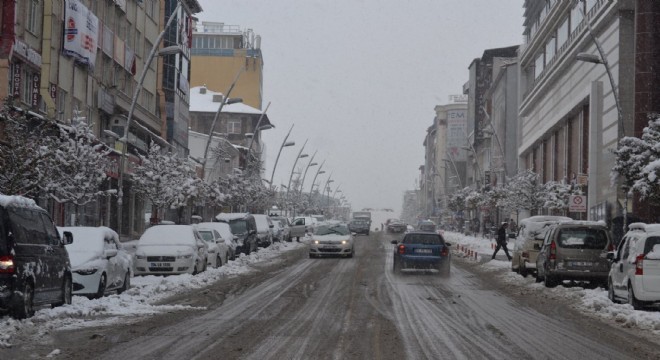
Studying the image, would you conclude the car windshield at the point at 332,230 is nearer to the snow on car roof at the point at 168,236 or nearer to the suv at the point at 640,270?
the snow on car roof at the point at 168,236

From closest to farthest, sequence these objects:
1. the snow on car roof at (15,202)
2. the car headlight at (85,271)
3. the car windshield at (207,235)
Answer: the snow on car roof at (15,202), the car headlight at (85,271), the car windshield at (207,235)

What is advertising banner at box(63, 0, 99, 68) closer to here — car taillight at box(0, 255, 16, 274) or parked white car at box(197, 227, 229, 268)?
parked white car at box(197, 227, 229, 268)

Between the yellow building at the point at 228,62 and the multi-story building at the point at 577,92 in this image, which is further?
the yellow building at the point at 228,62

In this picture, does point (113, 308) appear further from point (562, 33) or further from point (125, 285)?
point (562, 33)

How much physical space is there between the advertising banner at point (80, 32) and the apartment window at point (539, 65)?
43.7 metres

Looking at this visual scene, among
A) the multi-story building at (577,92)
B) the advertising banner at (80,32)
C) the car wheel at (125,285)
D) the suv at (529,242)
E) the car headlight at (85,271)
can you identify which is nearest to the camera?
the car headlight at (85,271)

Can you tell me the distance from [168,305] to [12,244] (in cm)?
460

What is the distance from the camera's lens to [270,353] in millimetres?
10922

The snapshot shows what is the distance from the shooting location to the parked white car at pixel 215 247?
3053cm

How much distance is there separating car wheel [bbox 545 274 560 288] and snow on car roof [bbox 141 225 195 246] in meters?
9.77

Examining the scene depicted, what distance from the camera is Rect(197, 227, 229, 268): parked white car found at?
3053 cm

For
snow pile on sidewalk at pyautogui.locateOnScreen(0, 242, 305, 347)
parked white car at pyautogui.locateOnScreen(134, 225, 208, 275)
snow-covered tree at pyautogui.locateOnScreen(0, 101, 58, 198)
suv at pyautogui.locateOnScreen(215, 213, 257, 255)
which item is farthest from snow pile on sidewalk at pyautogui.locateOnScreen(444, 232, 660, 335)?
suv at pyautogui.locateOnScreen(215, 213, 257, 255)

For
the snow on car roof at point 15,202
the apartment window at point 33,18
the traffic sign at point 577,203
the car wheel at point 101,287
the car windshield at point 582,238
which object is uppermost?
the apartment window at point 33,18

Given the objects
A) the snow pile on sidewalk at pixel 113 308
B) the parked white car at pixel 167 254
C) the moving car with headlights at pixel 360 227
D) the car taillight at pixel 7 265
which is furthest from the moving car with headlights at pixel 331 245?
the moving car with headlights at pixel 360 227
